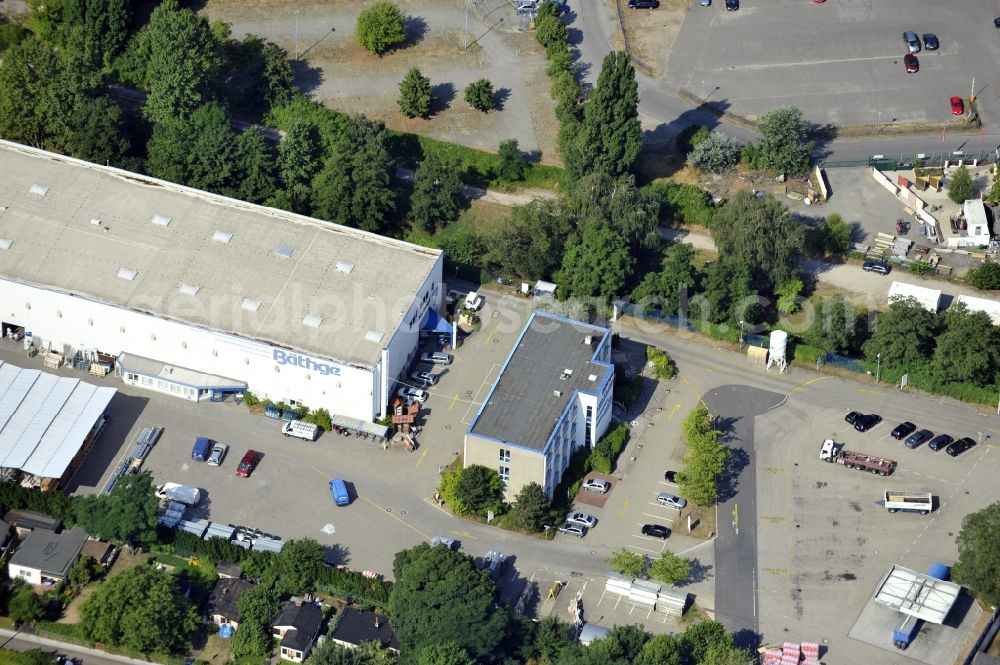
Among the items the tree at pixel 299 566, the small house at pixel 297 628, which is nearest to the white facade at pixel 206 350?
the tree at pixel 299 566

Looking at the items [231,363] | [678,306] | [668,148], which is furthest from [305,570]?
[668,148]

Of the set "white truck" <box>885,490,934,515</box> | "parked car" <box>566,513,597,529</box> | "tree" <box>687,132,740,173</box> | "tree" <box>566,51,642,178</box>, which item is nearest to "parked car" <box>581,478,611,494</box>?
"parked car" <box>566,513,597,529</box>

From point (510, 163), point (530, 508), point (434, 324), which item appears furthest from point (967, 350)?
point (510, 163)

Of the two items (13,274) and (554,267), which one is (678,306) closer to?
(554,267)

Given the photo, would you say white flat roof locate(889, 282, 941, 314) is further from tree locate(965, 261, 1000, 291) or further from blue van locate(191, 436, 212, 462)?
blue van locate(191, 436, 212, 462)

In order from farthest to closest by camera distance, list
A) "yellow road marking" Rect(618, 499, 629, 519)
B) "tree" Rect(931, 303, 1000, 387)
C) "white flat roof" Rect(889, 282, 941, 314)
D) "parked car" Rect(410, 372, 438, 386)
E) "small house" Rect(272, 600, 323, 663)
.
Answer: "white flat roof" Rect(889, 282, 941, 314) < "parked car" Rect(410, 372, 438, 386) < "tree" Rect(931, 303, 1000, 387) < "yellow road marking" Rect(618, 499, 629, 519) < "small house" Rect(272, 600, 323, 663)
